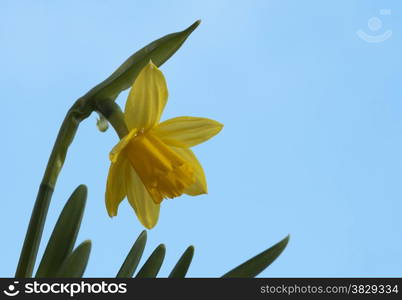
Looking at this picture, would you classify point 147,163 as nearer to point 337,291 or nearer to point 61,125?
point 61,125

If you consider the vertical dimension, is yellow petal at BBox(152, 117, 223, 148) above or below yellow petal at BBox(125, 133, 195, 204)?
above

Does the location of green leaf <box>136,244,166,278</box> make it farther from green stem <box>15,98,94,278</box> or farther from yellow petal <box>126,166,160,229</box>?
green stem <box>15,98,94,278</box>

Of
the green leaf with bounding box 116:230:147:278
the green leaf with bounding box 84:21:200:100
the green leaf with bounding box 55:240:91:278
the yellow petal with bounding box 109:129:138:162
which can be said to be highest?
the green leaf with bounding box 84:21:200:100

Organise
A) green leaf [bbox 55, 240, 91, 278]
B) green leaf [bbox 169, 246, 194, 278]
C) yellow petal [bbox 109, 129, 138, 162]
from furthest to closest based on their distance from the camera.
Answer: green leaf [bbox 169, 246, 194, 278], green leaf [bbox 55, 240, 91, 278], yellow petal [bbox 109, 129, 138, 162]

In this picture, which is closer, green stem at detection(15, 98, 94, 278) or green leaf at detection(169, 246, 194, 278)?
green stem at detection(15, 98, 94, 278)

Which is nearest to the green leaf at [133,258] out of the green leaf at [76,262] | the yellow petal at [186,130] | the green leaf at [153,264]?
the green leaf at [153,264]

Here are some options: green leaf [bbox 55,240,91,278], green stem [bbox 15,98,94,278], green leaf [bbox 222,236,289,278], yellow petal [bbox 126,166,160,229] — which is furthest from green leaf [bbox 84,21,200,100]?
green leaf [bbox 222,236,289,278]

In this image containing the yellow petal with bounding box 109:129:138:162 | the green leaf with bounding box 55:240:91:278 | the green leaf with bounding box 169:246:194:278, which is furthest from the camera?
the green leaf with bounding box 169:246:194:278

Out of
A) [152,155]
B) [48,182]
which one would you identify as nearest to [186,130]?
[152,155]
